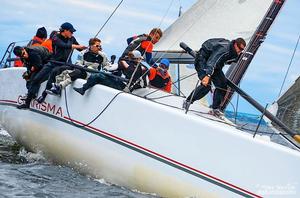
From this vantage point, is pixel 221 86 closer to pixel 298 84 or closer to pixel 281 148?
pixel 298 84

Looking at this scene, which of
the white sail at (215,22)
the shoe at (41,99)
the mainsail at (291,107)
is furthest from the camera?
the white sail at (215,22)

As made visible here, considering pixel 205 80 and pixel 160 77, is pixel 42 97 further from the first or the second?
pixel 205 80

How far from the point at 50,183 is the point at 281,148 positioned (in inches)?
102

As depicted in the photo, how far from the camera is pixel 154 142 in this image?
256 inches

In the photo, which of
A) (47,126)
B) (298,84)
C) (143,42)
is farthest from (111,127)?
(298,84)

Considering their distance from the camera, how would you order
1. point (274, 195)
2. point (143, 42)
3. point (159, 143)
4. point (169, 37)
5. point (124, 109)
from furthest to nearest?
point (169, 37) < point (143, 42) < point (124, 109) < point (159, 143) < point (274, 195)

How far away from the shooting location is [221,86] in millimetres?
A: 7285

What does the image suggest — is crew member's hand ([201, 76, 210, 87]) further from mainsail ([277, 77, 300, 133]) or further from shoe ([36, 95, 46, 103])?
shoe ([36, 95, 46, 103])

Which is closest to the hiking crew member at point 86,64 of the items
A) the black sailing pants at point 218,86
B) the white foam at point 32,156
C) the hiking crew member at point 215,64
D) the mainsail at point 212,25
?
the white foam at point 32,156

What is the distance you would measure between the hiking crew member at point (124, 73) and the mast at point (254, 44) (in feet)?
4.76

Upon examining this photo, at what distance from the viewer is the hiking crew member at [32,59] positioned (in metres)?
8.14

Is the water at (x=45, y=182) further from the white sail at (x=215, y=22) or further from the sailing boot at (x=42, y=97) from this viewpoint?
the white sail at (x=215, y=22)

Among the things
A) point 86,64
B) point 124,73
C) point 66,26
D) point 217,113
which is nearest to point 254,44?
point 217,113

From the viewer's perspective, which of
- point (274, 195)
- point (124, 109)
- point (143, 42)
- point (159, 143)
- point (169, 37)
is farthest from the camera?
point (169, 37)
